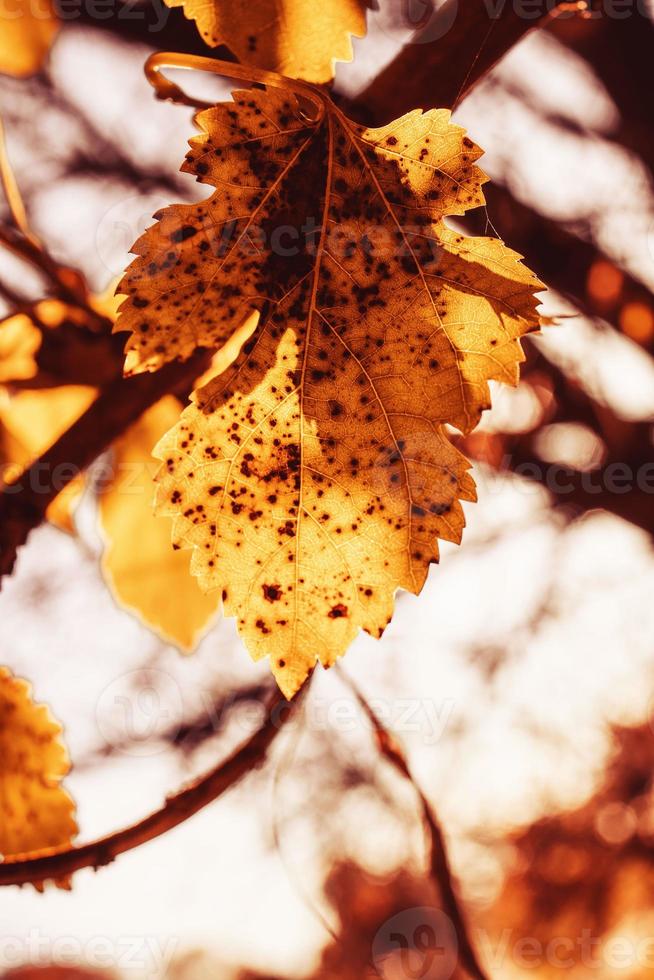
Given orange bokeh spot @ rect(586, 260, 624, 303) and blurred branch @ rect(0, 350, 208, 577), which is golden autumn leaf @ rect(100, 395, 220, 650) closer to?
blurred branch @ rect(0, 350, 208, 577)

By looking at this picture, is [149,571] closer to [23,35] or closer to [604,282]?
[23,35]

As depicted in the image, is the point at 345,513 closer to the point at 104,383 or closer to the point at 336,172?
the point at 336,172

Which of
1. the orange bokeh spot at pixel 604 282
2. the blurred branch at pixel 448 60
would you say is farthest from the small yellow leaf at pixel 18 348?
the orange bokeh spot at pixel 604 282

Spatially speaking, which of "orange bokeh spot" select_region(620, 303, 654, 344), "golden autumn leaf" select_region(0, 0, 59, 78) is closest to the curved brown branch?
"golden autumn leaf" select_region(0, 0, 59, 78)

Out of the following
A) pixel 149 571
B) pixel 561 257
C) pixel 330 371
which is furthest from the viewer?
pixel 561 257

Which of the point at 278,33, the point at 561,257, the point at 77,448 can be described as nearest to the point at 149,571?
the point at 77,448

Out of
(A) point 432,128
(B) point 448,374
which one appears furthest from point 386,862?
(A) point 432,128
